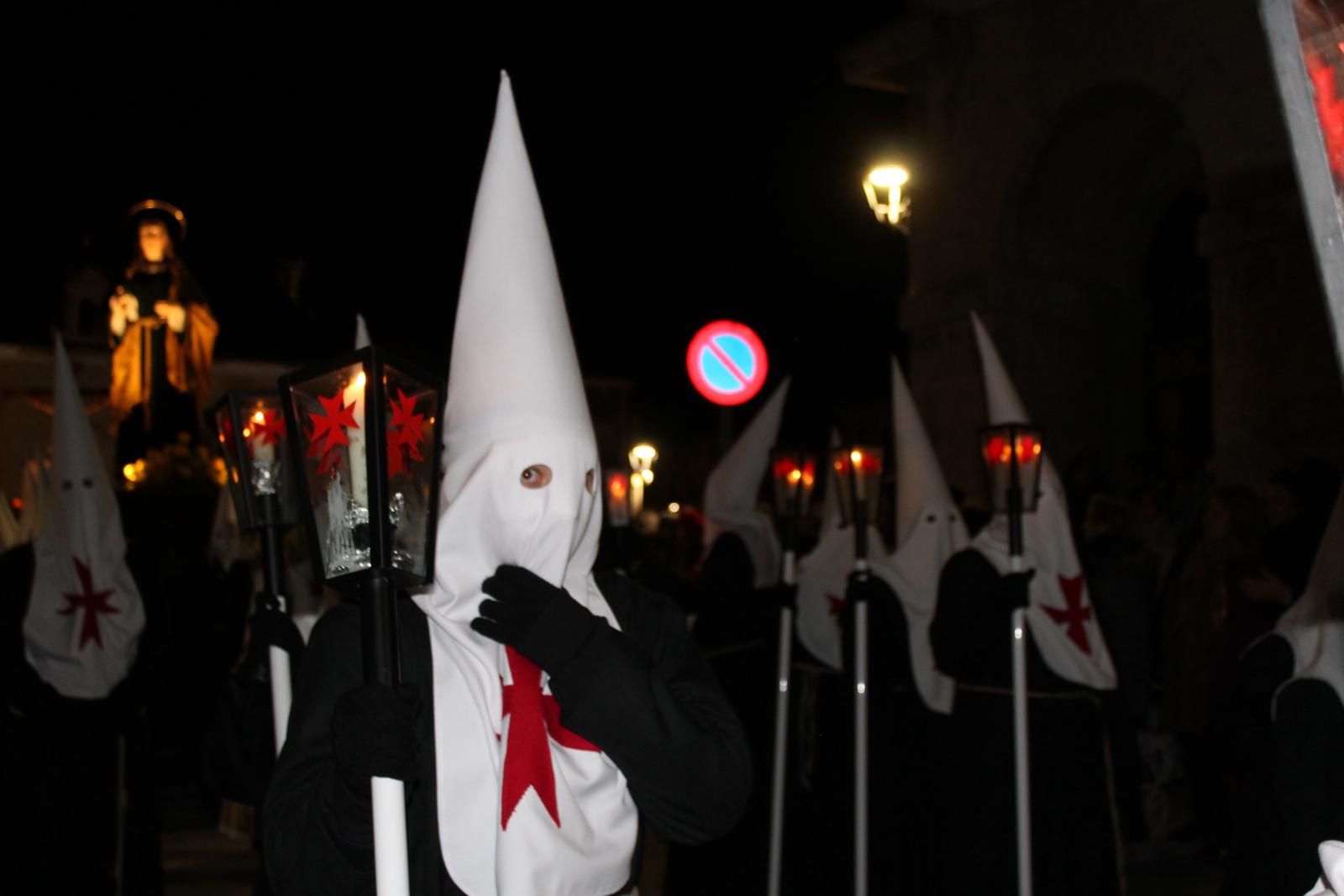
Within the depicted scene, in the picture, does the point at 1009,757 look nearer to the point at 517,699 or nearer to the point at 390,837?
the point at 517,699

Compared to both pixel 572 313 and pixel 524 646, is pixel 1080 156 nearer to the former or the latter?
pixel 524 646

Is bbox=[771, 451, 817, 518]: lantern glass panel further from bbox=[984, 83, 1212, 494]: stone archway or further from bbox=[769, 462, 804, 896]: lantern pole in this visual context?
bbox=[984, 83, 1212, 494]: stone archway

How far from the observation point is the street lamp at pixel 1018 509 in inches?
217

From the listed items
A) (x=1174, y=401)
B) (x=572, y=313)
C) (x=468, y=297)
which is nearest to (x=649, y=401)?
(x=572, y=313)

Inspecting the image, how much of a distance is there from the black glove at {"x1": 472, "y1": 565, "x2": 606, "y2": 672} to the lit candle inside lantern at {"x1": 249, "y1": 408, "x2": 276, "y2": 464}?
1539 millimetres

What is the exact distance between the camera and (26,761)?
227 inches

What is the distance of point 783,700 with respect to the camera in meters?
6.53

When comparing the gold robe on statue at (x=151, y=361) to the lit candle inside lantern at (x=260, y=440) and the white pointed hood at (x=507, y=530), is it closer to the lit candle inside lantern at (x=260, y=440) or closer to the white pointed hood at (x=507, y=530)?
the lit candle inside lantern at (x=260, y=440)

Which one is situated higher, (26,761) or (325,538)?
(325,538)

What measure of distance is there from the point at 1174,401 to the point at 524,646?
65.1 ft

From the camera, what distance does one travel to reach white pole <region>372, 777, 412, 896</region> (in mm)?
2102

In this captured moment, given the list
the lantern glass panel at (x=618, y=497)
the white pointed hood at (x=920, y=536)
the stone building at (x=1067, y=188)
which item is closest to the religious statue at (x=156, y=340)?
the stone building at (x=1067, y=188)

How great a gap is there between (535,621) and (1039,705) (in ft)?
13.7

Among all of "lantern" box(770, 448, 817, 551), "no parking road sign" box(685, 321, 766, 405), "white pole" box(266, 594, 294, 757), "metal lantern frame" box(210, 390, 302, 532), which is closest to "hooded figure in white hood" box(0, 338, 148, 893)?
"metal lantern frame" box(210, 390, 302, 532)
